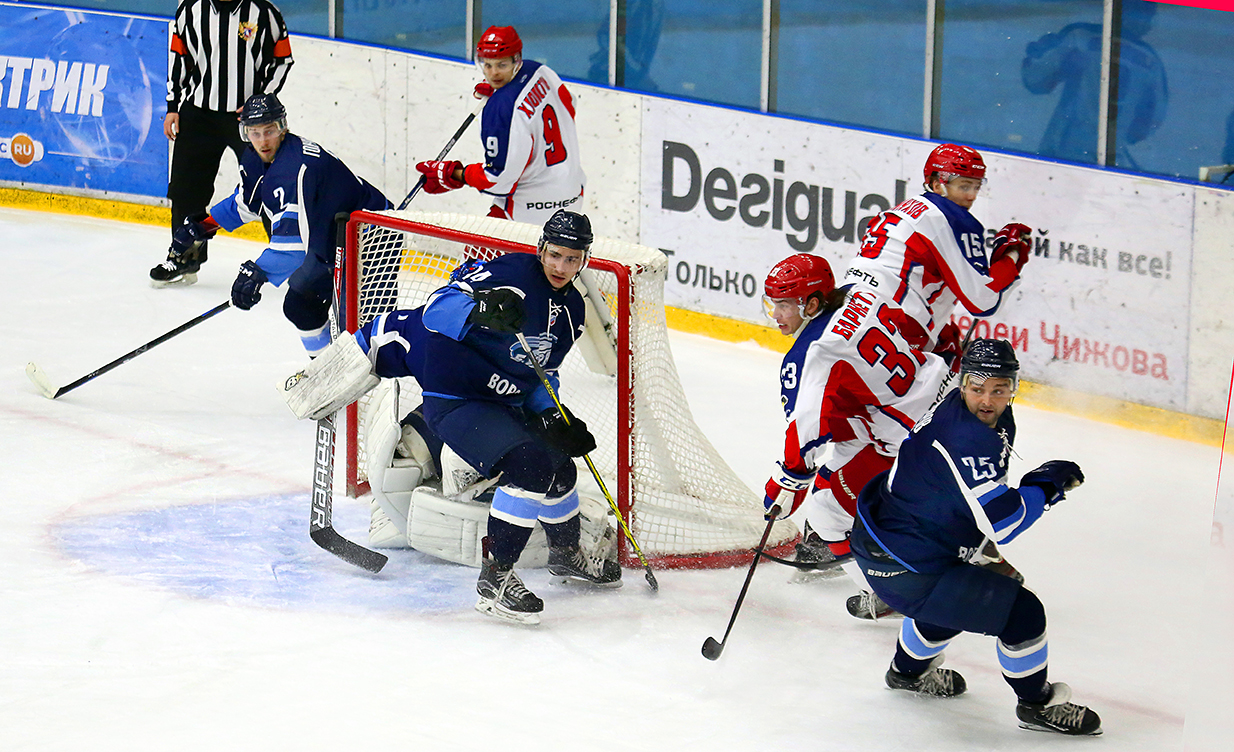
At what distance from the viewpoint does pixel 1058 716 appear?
337 cm

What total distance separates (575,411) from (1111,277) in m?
2.04

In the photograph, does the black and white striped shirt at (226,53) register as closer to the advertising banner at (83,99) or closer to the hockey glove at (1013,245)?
the advertising banner at (83,99)

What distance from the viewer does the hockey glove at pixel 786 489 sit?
3752 millimetres

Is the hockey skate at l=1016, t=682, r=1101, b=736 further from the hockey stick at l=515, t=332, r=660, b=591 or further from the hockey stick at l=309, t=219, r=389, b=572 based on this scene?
the hockey stick at l=309, t=219, r=389, b=572

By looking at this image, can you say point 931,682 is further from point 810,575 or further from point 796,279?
point 796,279

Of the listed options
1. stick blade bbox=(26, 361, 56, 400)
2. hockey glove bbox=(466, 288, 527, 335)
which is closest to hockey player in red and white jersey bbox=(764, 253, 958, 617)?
hockey glove bbox=(466, 288, 527, 335)

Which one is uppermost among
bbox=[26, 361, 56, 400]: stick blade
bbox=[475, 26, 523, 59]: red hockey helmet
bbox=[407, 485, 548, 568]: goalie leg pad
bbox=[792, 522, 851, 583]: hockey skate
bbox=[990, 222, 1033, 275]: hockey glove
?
bbox=[475, 26, 523, 59]: red hockey helmet

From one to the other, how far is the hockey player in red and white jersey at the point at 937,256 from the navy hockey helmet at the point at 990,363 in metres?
0.95

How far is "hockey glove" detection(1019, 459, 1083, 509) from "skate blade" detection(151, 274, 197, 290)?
4.76 m

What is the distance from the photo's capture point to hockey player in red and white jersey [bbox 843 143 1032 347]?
166 inches

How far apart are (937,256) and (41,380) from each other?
323 centimetres

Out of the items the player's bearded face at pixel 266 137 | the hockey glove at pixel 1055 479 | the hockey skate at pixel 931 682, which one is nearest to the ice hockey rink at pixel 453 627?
the hockey skate at pixel 931 682

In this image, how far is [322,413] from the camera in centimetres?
412

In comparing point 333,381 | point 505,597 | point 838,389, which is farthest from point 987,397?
point 333,381
